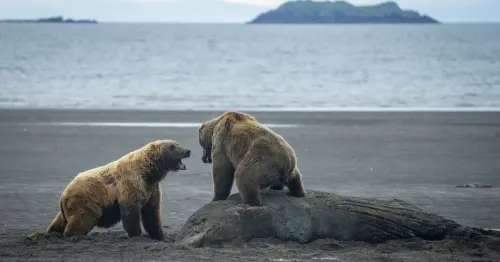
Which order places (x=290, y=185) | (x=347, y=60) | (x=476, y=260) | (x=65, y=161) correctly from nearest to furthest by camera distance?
(x=476, y=260)
(x=290, y=185)
(x=65, y=161)
(x=347, y=60)

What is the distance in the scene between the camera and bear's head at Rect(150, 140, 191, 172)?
10.8 metres

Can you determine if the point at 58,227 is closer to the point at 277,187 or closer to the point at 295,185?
the point at 277,187

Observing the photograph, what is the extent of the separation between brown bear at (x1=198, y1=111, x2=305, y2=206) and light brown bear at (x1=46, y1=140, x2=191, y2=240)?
50 cm

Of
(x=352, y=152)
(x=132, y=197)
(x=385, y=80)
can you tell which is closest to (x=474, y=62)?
(x=385, y=80)

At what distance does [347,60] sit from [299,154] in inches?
2605

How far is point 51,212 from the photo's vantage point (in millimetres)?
13094

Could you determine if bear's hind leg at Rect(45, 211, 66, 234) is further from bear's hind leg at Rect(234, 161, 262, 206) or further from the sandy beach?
bear's hind leg at Rect(234, 161, 262, 206)

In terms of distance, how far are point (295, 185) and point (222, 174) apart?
777 mm

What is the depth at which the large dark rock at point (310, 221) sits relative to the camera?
9.95 meters

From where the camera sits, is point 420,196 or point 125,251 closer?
point 125,251

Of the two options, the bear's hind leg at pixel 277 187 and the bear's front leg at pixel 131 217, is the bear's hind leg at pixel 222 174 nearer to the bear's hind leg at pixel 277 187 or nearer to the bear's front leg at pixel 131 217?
the bear's hind leg at pixel 277 187

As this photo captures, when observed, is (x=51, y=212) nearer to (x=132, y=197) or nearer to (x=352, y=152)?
(x=132, y=197)

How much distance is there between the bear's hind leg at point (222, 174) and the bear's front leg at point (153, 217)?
74 cm

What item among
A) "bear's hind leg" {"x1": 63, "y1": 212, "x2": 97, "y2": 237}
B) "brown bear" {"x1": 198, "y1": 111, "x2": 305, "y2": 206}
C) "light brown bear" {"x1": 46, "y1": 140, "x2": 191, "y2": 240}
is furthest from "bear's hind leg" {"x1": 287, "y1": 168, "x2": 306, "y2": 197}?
"bear's hind leg" {"x1": 63, "y1": 212, "x2": 97, "y2": 237}
